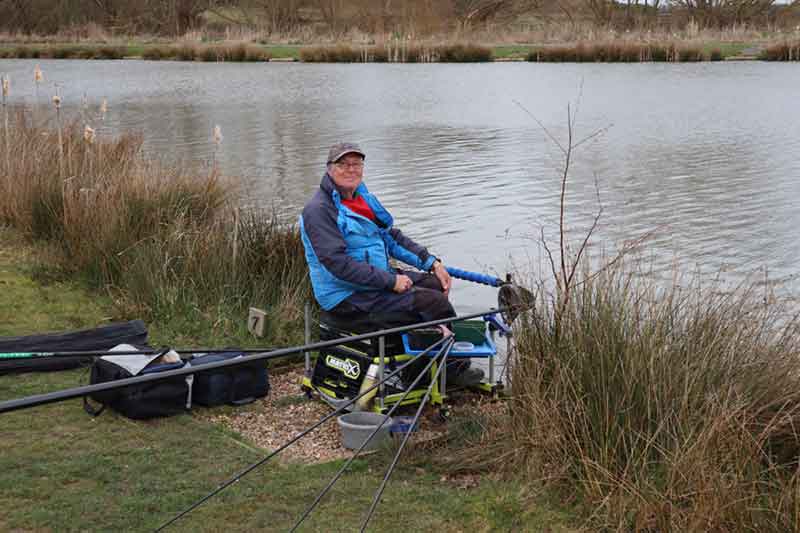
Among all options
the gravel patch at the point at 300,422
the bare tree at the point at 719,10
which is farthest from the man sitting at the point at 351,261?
the bare tree at the point at 719,10

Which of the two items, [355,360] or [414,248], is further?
[414,248]

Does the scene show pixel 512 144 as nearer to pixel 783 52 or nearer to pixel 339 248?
pixel 339 248

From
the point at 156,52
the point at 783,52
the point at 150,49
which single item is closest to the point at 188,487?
the point at 783,52

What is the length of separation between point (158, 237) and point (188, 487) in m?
3.24

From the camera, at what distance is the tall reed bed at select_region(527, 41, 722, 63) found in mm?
31656

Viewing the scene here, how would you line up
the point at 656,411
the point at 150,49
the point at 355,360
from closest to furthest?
the point at 656,411 → the point at 355,360 → the point at 150,49

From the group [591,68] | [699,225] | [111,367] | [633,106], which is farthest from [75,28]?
[111,367]

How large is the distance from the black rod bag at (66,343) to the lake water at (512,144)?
2313 mm

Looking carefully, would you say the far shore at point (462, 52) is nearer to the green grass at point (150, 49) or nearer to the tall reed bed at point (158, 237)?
the green grass at point (150, 49)

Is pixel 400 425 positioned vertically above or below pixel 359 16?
below

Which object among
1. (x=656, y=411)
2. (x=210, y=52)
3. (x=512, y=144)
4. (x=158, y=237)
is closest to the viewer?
(x=656, y=411)

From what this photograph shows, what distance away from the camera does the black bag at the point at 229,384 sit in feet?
17.3

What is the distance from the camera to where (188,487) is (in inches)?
166

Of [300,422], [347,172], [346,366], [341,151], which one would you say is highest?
[341,151]
